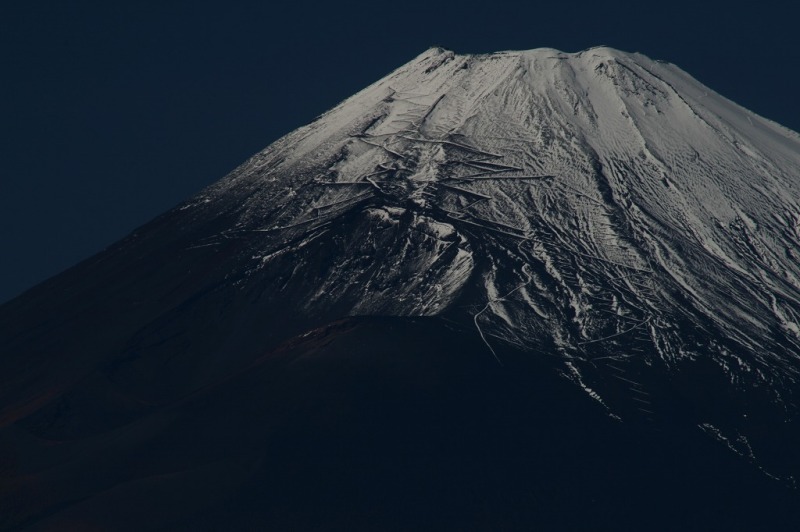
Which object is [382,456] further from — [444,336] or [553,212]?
[553,212]

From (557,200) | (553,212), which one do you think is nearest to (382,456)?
(553,212)

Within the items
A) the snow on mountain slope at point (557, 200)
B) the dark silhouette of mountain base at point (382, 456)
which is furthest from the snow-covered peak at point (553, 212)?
the dark silhouette of mountain base at point (382, 456)

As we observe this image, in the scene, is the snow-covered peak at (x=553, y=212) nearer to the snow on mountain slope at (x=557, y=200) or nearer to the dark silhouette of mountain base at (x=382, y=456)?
the snow on mountain slope at (x=557, y=200)

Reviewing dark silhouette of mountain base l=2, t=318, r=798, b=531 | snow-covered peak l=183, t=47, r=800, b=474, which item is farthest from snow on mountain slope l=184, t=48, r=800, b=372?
dark silhouette of mountain base l=2, t=318, r=798, b=531

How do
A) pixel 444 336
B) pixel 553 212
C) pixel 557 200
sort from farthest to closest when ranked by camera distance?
pixel 557 200 → pixel 553 212 → pixel 444 336

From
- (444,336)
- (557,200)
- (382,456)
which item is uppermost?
(444,336)

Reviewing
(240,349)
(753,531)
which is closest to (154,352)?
(240,349)

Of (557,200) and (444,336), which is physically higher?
(444,336)

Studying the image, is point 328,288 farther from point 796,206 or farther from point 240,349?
point 796,206

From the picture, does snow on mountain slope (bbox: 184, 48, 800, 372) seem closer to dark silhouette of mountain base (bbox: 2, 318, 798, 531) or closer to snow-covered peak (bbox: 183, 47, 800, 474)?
snow-covered peak (bbox: 183, 47, 800, 474)
